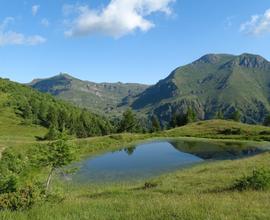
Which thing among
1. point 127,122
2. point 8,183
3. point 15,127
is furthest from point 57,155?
point 127,122

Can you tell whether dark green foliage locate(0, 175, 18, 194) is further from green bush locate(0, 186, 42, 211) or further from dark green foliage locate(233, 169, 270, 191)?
dark green foliage locate(233, 169, 270, 191)

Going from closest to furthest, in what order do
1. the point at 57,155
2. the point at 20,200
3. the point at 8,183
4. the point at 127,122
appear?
Answer: the point at 20,200, the point at 8,183, the point at 57,155, the point at 127,122

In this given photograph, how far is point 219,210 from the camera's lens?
14.2 m

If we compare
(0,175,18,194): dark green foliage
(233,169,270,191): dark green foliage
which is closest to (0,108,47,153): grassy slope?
(0,175,18,194): dark green foliage

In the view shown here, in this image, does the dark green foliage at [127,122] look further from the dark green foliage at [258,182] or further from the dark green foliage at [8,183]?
the dark green foliage at [258,182]

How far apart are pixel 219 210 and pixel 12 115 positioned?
18628 centimetres

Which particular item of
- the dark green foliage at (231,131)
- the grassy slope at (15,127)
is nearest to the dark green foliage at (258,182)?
the dark green foliage at (231,131)

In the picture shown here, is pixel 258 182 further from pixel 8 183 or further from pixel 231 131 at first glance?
pixel 231 131

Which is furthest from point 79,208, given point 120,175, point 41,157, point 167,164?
point 167,164

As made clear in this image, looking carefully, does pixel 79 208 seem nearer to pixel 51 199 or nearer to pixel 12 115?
pixel 51 199

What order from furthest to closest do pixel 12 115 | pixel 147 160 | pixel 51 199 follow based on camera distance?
pixel 12 115 < pixel 147 160 < pixel 51 199

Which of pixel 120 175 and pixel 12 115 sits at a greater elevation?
pixel 12 115

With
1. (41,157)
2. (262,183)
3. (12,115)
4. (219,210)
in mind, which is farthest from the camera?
(12,115)

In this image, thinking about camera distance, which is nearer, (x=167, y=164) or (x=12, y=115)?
(x=167, y=164)
